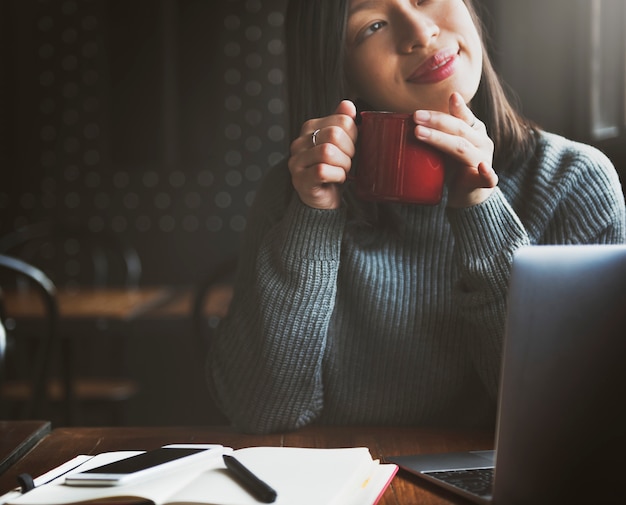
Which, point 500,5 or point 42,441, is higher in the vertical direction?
point 500,5

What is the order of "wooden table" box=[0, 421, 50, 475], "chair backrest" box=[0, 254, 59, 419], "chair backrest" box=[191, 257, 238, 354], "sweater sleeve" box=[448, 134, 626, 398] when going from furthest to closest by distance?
"chair backrest" box=[0, 254, 59, 419] → "chair backrest" box=[191, 257, 238, 354] → "sweater sleeve" box=[448, 134, 626, 398] → "wooden table" box=[0, 421, 50, 475]

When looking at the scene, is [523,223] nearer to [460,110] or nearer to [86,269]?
[460,110]

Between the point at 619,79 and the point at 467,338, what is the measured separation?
68 cm

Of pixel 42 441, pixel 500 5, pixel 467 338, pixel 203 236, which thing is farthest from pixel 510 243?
pixel 203 236

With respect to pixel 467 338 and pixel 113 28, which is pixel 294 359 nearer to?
pixel 467 338

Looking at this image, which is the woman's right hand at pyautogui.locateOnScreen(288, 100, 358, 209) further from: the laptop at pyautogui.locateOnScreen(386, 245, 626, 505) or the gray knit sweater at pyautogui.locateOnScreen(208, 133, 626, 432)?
the laptop at pyautogui.locateOnScreen(386, 245, 626, 505)

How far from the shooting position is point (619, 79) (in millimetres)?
1474

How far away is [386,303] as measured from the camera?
1.12 m

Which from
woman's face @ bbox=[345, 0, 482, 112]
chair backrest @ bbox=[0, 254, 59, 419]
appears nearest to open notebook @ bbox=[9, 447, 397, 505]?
woman's face @ bbox=[345, 0, 482, 112]

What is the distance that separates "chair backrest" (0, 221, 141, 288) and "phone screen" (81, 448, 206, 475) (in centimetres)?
282

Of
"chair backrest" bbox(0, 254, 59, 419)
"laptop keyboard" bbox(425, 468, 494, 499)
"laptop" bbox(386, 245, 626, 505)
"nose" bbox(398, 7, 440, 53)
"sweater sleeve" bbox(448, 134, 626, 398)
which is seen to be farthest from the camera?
"chair backrest" bbox(0, 254, 59, 419)

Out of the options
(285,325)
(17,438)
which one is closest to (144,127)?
(285,325)

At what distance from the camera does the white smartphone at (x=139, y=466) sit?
0.64m

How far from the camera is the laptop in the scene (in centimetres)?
56
